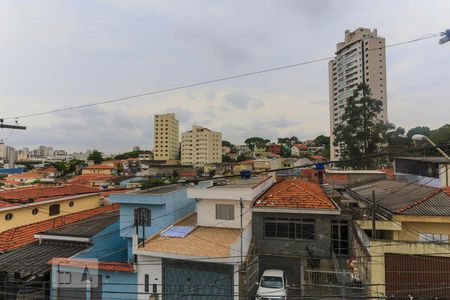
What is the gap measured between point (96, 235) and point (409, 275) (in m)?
15.9

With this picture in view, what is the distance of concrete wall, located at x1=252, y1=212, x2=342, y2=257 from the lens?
14219 mm

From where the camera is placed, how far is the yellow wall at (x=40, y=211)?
19.0m

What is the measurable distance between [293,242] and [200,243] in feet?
16.4

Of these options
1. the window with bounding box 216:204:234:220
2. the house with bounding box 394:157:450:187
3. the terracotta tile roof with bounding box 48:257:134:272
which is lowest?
the terracotta tile roof with bounding box 48:257:134:272

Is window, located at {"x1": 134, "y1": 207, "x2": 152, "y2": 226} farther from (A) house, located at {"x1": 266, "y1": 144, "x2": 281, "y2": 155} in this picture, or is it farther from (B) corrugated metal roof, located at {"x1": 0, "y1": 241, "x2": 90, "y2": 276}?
(A) house, located at {"x1": 266, "y1": 144, "x2": 281, "y2": 155}

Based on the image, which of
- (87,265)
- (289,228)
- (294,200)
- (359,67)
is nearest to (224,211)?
(289,228)

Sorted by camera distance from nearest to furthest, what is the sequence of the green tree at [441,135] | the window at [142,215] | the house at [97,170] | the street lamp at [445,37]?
the street lamp at [445,37]
the window at [142,215]
the green tree at [441,135]
the house at [97,170]

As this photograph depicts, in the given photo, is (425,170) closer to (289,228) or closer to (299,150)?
(289,228)

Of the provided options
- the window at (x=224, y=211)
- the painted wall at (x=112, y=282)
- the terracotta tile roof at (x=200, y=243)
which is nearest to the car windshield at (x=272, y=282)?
the terracotta tile roof at (x=200, y=243)

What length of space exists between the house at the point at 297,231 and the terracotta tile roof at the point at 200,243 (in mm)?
1791

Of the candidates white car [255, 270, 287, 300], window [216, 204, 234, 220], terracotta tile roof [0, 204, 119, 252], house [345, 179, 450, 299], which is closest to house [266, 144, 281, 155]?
terracotta tile roof [0, 204, 119, 252]

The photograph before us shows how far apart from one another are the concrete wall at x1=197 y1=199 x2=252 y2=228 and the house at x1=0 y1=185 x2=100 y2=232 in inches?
301

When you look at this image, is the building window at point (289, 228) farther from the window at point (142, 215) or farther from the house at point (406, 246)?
the window at point (142, 215)

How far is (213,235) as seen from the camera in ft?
48.3
